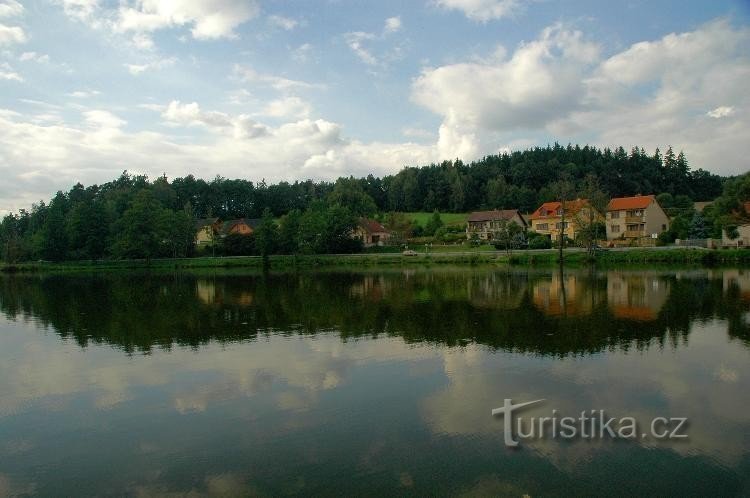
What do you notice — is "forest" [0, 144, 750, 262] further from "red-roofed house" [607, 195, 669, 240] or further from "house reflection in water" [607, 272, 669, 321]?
"house reflection in water" [607, 272, 669, 321]

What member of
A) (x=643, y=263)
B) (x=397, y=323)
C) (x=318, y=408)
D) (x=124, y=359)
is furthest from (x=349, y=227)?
(x=318, y=408)

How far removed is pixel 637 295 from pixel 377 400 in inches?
867

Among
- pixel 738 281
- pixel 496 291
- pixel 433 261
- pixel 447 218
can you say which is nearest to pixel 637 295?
pixel 496 291

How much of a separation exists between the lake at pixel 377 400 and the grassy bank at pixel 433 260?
30.5 meters

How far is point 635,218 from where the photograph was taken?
3054 inches

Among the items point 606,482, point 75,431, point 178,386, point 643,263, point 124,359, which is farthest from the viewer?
point 643,263

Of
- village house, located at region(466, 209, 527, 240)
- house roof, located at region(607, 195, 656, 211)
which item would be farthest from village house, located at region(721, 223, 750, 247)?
village house, located at region(466, 209, 527, 240)

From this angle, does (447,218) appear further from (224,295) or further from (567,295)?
(567,295)

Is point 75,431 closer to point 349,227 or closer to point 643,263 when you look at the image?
point 643,263

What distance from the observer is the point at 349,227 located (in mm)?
81312

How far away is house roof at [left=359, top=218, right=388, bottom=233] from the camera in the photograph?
300 feet

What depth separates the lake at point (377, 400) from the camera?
8.34m

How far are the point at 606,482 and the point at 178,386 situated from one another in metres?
10.7

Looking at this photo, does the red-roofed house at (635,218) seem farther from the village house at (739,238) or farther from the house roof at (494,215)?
the house roof at (494,215)
